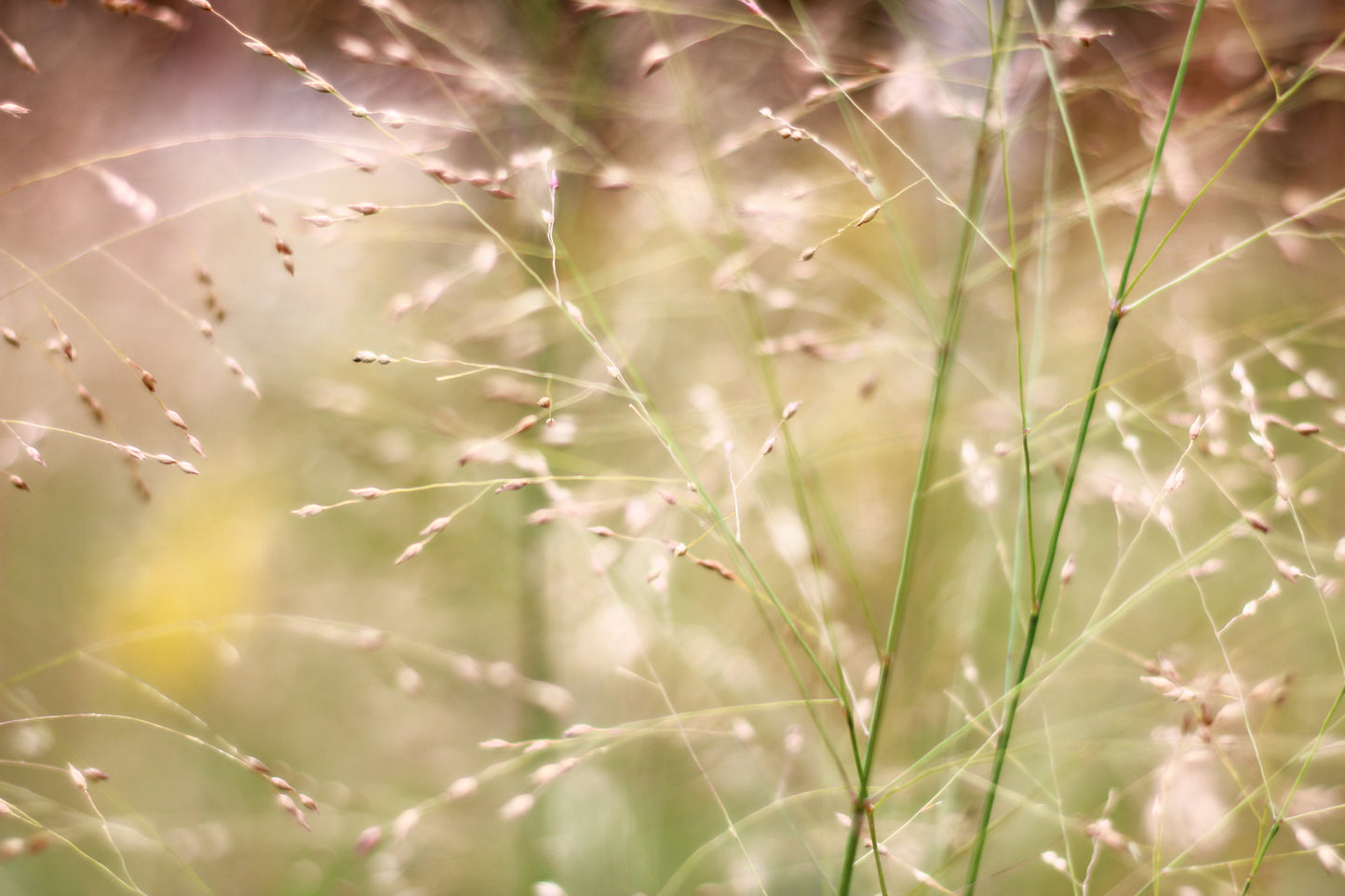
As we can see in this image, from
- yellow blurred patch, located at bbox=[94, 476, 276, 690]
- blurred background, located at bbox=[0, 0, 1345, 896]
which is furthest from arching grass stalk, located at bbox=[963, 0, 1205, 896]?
yellow blurred patch, located at bbox=[94, 476, 276, 690]

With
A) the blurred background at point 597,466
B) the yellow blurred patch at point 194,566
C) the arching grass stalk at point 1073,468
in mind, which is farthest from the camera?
the yellow blurred patch at point 194,566

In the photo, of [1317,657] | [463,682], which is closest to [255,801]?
[463,682]

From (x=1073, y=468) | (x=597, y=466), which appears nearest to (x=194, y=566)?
(x=597, y=466)

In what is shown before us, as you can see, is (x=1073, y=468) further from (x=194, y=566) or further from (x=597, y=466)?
(x=194, y=566)

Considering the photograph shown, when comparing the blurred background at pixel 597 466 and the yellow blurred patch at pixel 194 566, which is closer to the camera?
the blurred background at pixel 597 466

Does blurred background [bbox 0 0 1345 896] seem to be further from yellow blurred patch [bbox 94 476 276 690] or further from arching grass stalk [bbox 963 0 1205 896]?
arching grass stalk [bbox 963 0 1205 896]

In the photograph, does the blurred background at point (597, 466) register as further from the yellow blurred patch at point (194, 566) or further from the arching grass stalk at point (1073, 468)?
the arching grass stalk at point (1073, 468)

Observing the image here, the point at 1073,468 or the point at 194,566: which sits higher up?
the point at 1073,468

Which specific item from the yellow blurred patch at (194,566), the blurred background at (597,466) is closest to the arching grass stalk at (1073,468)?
the blurred background at (597,466)

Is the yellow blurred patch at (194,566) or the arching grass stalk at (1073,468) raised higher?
the arching grass stalk at (1073,468)
